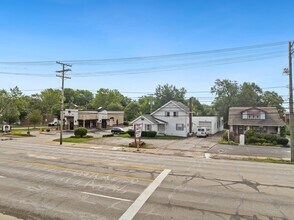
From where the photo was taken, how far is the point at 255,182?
12430 millimetres

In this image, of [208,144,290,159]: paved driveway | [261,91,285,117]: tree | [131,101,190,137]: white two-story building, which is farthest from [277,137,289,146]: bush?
[261,91,285,117]: tree

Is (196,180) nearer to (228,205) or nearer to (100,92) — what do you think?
(228,205)

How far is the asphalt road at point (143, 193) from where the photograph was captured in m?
8.09

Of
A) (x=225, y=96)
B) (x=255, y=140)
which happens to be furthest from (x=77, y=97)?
(x=255, y=140)

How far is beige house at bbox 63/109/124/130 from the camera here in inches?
2216

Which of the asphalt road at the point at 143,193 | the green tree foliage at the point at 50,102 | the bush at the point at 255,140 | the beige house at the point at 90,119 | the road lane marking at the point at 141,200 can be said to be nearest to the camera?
the road lane marking at the point at 141,200

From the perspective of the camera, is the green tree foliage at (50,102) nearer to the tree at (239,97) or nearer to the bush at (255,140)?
the tree at (239,97)

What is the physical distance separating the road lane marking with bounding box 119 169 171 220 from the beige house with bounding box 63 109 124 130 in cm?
4710

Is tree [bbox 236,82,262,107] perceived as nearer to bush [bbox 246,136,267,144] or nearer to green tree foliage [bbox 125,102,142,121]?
bush [bbox 246,136,267,144]

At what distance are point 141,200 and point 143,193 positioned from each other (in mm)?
902

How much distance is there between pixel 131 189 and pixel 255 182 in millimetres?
7023

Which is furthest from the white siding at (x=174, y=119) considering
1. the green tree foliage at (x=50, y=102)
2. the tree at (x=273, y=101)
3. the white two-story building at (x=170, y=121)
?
the green tree foliage at (x=50, y=102)

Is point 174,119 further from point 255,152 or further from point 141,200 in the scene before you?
point 141,200

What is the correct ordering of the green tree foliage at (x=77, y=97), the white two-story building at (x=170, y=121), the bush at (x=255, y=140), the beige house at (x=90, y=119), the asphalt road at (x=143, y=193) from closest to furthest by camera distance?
1. the asphalt road at (x=143, y=193)
2. the bush at (x=255, y=140)
3. the white two-story building at (x=170, y=121)
4. the beige house at (x=90, y=119)
5. the green tree foliage at (x=77, y=97)
